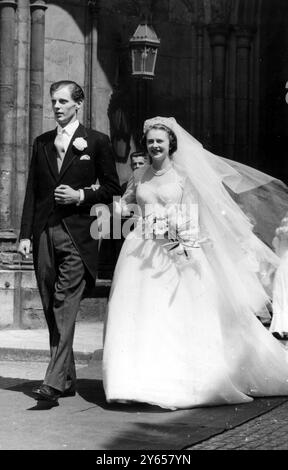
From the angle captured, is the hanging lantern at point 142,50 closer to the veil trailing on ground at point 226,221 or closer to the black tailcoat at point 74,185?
the veil trailing on ground at point 226,221

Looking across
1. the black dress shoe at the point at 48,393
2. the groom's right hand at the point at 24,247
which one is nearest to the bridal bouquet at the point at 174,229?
the groom's right hand at the point at 24,247

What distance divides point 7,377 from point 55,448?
3.28m

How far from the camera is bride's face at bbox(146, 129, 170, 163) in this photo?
7.80 metres

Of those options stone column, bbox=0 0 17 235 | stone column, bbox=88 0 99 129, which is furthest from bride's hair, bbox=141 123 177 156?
stone column, bbox=88 0 99 129

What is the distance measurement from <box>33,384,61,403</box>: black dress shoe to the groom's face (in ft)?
5.89

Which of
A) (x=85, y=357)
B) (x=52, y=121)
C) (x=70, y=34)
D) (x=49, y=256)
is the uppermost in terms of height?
(x=70, y=34)

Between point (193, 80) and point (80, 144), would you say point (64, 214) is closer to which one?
point (80, 144)

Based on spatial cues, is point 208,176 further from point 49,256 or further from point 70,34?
point 70,34

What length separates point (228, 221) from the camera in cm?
809

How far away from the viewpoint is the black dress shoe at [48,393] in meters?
7.19

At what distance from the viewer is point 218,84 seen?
16469 mm

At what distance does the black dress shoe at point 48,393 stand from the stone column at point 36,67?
7677 mm

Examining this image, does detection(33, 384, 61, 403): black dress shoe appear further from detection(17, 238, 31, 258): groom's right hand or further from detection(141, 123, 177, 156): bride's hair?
detection(141, 123, 177, 156): bride's hair
